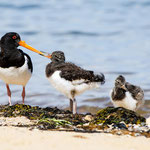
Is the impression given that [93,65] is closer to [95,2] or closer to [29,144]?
[29,144]

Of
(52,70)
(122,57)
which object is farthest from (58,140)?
(122,57)

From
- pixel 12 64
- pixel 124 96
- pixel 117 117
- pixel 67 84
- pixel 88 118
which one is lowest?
pixel 88 118

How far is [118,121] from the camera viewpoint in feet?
20.2

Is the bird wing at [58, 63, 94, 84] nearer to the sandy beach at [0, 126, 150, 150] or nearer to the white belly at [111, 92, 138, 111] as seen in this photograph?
the white belly at [111, 92, 138, 111]

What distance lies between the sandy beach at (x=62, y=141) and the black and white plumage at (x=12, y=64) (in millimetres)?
2319

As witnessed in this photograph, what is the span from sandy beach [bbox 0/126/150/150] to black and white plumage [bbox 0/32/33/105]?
7.61ft

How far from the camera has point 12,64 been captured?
25.1ft

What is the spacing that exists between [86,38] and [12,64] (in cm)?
862

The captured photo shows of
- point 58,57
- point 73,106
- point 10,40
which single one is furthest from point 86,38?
point 73,106

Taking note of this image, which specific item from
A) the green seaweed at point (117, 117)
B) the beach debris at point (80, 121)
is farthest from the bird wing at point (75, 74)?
the green seaweed at point (117, 117)

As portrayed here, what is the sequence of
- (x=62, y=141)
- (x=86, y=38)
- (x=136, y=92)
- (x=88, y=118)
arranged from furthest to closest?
1. (x=86, y=38)
2. (x=136, y=92)
3. (x=88, y=118)
4. (x=62, y=141)

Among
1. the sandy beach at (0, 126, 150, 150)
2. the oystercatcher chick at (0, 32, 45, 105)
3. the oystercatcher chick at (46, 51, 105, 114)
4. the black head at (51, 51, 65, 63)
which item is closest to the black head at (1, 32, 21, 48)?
the oystercatcher chick at (0, 32, 45, 105)

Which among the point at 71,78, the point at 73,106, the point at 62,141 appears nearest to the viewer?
the point at 62,141

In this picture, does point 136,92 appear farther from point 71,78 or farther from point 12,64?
point 12,64
